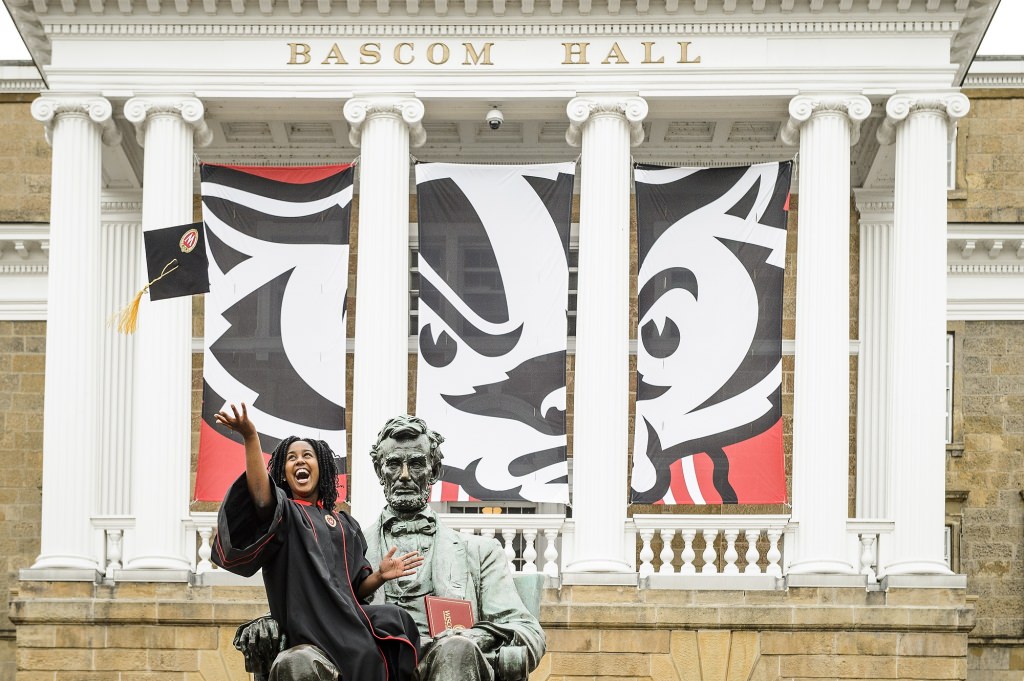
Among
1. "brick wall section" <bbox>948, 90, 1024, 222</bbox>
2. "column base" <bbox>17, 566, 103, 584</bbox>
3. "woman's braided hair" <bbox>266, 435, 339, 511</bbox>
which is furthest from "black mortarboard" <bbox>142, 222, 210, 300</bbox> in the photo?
"woman's braided hair" <bbox>266, 435, 339, 511</bbox>

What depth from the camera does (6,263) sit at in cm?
3512

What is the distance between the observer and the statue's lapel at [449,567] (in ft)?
29.9

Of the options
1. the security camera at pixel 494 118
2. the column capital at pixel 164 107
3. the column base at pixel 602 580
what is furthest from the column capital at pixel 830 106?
the column capital at pixel 164 107

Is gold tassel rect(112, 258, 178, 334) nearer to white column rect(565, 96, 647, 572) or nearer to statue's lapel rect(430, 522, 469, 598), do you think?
white column rect(565, 96, 647, 572)

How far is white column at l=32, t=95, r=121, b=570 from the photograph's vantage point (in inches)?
1057

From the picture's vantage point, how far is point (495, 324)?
89.1 feet

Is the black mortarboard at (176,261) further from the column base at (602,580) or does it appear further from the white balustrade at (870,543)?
the white balustrade at (870,543)

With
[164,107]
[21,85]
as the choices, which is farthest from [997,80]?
[21,85]

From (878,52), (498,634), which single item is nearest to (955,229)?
(878,52)

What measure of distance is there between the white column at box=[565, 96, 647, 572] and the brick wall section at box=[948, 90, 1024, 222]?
368 inches

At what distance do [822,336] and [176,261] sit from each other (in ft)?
27.2

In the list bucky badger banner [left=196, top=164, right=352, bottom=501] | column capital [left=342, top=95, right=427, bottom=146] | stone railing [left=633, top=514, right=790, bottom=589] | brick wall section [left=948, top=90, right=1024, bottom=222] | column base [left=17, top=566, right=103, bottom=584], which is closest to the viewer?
stone railing [left=633, top=514, right=790, bottom=589]

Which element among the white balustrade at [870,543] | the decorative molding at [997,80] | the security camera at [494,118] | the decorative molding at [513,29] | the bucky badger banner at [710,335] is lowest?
the white balustrade at [870,543]

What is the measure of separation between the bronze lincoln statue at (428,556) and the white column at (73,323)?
59.5 ft
